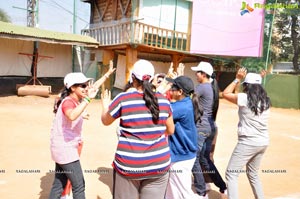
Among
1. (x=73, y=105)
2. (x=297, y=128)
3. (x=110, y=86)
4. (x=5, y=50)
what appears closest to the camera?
(x=73, y=105)

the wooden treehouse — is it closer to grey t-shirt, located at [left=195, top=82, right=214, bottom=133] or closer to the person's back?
grey t-shirt, located at [left=195, top=82, right=214, bottom=133]

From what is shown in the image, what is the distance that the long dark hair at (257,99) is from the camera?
128 inches

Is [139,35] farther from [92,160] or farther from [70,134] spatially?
[70,134]

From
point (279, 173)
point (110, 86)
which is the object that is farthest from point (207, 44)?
point (279, 173)

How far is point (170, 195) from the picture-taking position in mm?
3230

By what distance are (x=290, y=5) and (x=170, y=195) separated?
2053cm

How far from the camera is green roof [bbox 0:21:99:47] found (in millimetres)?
13594

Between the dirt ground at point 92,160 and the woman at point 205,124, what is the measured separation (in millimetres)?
444

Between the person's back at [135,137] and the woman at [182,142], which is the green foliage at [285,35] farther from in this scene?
the person's back at [135,137]

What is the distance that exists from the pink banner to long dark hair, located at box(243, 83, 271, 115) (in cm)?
1463

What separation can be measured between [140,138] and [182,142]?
93 cm

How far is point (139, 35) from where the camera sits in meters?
15.5

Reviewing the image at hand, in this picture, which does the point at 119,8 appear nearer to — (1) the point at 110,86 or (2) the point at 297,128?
(1) the point at 110,86

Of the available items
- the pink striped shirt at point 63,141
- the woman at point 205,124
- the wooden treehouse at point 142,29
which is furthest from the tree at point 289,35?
the pink striped shirt at point 63,141
